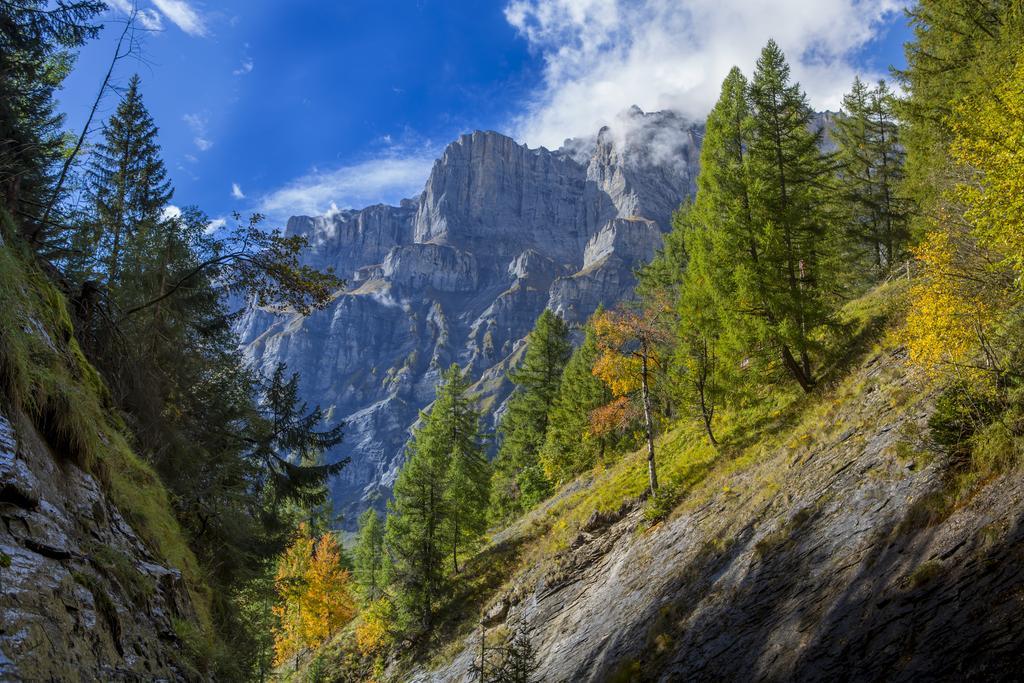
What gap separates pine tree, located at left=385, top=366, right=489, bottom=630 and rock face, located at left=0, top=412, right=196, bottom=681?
57.5 feet

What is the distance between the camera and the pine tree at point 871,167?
2781cm

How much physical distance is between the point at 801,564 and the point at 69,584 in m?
9.55

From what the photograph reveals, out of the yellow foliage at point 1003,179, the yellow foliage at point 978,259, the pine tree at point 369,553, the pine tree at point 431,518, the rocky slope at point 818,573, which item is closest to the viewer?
the rocky slope at point 818,573

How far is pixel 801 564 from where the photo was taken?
8.95 meters

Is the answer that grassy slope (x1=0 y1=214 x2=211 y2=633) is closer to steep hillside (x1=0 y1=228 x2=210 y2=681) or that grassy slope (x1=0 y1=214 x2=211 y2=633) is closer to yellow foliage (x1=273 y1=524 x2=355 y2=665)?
steep hillside (x1=0 y1=228 x2=210 y2=681)

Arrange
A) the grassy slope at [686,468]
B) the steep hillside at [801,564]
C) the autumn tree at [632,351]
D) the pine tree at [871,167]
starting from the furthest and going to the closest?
the pine tree at [871,167] < the autumn tree at [632,351] < the grassy slope at [686,468] < the steep hillside at [801,564]

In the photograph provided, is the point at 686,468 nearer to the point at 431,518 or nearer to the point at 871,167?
the point at 431,518

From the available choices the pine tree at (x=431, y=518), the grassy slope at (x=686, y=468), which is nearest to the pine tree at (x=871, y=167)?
Answer: the grassy slope at (x=686, y=468)

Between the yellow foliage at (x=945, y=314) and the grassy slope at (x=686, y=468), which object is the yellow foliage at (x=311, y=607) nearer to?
the grassy slope at (x=686, y=468)

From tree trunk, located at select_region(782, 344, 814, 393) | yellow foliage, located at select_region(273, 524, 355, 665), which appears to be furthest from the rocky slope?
yellow foliage, located at select_region(273, 524, 355, 665)

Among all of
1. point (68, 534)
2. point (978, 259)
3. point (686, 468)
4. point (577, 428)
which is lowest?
point (686, 468)

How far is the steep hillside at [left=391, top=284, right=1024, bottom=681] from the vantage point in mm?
6133

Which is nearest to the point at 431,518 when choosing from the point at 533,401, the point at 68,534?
the point at 533,401

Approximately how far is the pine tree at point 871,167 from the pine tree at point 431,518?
22.5m
